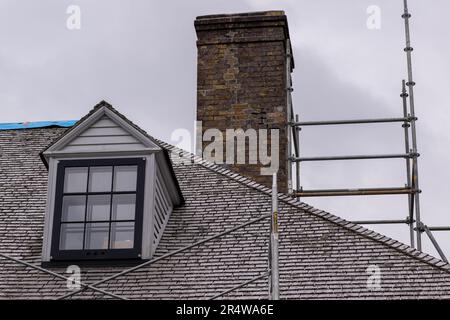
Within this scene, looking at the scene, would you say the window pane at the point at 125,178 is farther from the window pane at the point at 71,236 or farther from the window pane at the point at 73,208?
the window pane at the point at 71,236

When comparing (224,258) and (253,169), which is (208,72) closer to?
(253,169)

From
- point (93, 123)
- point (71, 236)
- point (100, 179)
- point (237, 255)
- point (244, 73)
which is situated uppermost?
point (244, 73)

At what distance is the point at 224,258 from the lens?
10.9 m

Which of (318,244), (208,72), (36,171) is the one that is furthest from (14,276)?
(208,72)

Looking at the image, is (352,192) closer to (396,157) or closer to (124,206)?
(396,157)

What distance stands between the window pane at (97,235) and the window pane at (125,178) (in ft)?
1.63

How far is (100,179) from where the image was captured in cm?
1143

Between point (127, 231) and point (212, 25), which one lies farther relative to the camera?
point (212, 25)

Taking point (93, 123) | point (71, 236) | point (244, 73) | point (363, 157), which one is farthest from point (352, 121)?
point (71, 236)

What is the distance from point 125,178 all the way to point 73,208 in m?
0.69

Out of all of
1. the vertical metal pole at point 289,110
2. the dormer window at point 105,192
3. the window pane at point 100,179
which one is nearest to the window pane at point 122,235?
the dormer window at point 105,192

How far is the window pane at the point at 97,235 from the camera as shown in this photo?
36.4 ft

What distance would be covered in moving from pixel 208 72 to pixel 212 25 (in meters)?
0.74
